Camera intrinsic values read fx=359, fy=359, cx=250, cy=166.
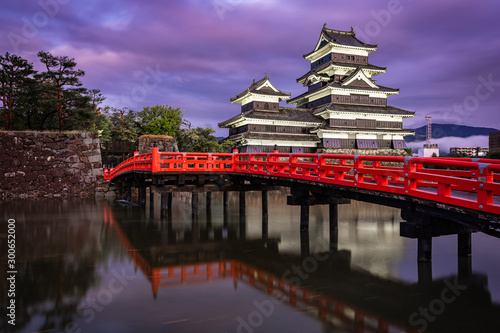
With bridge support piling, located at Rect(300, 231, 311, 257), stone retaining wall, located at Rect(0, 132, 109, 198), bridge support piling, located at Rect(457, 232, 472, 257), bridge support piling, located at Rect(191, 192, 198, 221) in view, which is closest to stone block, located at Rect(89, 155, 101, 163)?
stone retaining wall, located at Rect(0, 132, 109, 198)

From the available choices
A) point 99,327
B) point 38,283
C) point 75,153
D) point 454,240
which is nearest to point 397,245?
point 454,240

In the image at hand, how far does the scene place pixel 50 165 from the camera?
1116 inches

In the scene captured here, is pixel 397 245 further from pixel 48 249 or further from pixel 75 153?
pixel 75 153

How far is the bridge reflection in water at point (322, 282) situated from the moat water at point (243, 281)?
0.03m

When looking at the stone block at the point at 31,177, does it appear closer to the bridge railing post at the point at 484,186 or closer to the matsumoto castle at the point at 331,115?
the matsumoto castle at the point at 331,115

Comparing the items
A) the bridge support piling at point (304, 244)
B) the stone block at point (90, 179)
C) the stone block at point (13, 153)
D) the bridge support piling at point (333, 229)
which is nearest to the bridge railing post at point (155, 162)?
the bridge support piling at point (304, 244)

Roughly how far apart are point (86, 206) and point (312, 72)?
102ft

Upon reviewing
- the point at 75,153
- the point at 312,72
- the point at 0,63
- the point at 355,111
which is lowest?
the point at 75,153

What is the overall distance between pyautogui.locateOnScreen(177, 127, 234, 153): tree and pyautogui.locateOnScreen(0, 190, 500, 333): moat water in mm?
25614

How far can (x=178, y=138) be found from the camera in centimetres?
4244

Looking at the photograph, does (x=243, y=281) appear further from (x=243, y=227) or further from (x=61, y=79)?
(x=61, y=79)

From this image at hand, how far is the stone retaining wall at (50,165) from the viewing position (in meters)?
27.0

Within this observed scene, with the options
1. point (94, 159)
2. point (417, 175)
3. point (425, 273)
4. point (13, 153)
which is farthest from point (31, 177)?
point (417, 175)

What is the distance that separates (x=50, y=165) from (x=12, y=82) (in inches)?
317
